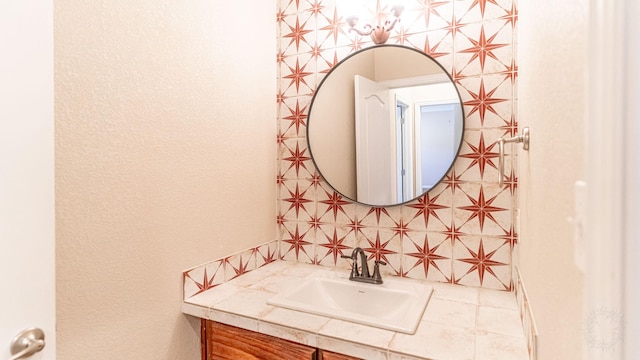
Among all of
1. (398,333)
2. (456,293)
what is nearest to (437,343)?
(398,333)

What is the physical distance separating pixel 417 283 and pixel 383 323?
1.55 ft

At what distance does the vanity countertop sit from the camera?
951 millimetres

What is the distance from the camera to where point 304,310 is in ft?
3.87

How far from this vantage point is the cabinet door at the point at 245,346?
1088 millimetres

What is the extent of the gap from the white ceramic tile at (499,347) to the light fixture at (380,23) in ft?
4.10

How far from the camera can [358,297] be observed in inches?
57.1

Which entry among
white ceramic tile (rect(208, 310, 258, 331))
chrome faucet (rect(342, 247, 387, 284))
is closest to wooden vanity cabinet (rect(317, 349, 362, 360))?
white ceramic tile (rect(208, 310, 258, 331))

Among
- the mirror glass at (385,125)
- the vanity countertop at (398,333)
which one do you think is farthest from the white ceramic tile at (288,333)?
the mirror glass at (385,125)

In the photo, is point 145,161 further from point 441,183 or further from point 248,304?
point 441,183

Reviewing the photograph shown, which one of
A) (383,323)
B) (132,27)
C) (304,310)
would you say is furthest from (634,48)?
(132,27)

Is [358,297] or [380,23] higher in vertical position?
[380,23]

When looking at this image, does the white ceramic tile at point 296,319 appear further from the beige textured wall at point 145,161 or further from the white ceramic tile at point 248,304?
the beige textured wall at point 145,161

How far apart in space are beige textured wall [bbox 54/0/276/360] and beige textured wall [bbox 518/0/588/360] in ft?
3.66

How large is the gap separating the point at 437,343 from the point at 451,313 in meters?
0.24
